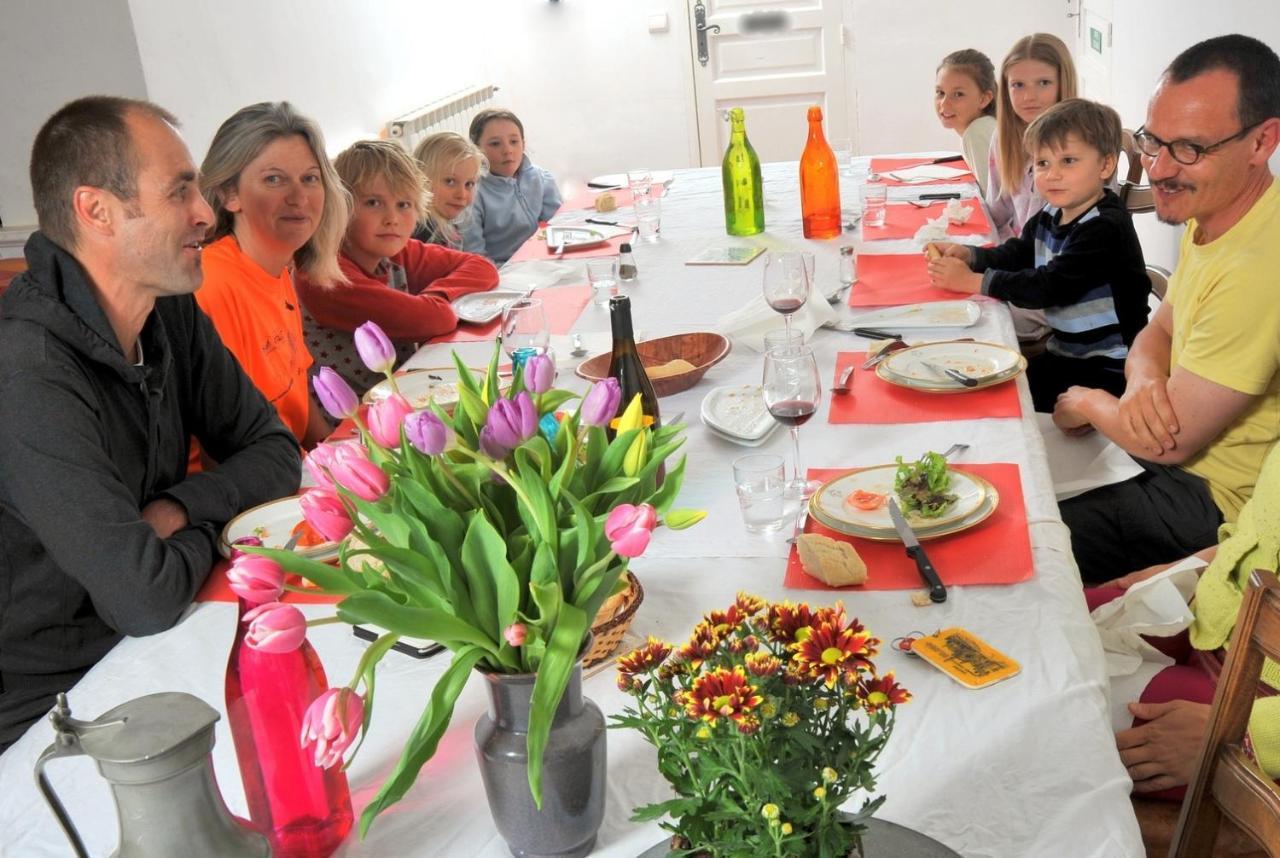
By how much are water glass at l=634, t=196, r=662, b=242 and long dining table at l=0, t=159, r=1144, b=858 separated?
1414 millimetres

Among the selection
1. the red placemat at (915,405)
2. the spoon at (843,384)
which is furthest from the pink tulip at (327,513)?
the spoon at (843,384)

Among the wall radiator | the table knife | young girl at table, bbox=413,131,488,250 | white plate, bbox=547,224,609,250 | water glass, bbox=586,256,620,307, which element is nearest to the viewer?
the table knife

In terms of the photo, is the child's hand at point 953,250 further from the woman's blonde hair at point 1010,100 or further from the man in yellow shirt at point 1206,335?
the woman's blonde hair at point 1010,100

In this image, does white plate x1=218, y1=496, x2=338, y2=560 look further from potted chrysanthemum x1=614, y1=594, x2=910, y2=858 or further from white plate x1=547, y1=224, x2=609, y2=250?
white plate x1=547, y1=224, x2=609, y2=250

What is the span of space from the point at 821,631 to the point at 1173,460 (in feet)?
4.55

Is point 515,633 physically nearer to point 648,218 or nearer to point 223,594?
point 223,594

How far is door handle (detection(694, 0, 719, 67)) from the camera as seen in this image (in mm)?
5914

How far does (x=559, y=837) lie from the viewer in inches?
35.4

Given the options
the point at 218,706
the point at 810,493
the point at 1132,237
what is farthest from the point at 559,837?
the point at 1132,237

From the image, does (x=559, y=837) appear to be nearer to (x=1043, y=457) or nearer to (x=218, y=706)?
(x=218, y=706)

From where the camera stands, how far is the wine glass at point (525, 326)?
1819 mm

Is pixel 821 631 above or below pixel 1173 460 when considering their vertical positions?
above

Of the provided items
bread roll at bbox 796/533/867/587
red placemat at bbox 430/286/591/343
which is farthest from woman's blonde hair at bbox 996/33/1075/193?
bread roll at bbox 796/533/867/587

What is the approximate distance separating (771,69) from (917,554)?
16.8ft
